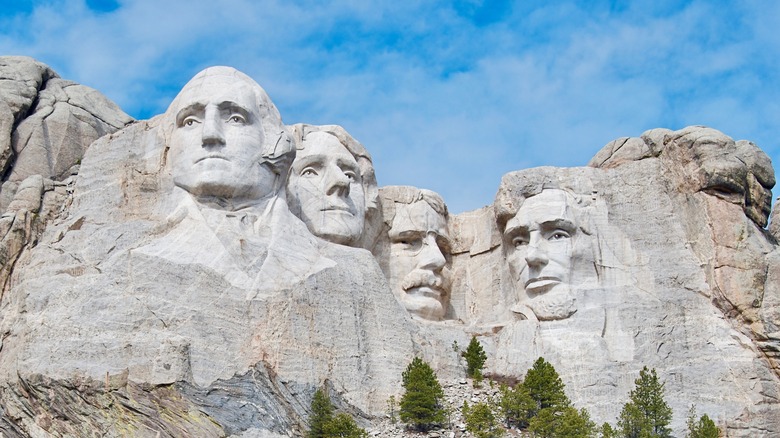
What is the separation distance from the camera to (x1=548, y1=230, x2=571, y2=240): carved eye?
30.9 meters

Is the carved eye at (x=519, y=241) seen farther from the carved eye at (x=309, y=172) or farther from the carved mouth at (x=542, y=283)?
the carved eye at (x=309, y=172)

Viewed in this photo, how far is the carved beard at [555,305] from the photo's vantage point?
30266mm

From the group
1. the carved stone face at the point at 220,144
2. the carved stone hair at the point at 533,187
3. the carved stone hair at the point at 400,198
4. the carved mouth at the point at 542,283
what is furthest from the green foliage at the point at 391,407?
the carved stone hair at the point at 400,198

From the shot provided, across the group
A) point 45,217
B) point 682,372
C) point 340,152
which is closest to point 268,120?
point 340,152

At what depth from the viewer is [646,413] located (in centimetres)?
2784

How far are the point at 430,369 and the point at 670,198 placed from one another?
6343 mm

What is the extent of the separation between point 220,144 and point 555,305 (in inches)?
247

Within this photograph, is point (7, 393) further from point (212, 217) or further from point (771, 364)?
point (771, 364)

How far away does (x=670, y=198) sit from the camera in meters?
31.3

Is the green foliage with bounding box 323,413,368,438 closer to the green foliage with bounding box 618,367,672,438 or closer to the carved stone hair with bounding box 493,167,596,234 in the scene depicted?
the green foliage with bounding box 618,367,672,438

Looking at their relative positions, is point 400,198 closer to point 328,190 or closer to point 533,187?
point 328,190

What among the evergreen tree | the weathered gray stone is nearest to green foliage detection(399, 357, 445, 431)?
the evergreen tree

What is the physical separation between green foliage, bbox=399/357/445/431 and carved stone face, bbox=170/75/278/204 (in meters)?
4.22

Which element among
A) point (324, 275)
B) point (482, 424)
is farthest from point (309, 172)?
point (482, 424)
